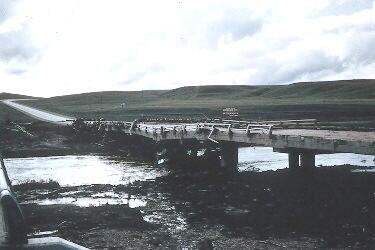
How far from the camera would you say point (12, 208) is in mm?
7617

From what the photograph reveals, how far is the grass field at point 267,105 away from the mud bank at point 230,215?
134 feet

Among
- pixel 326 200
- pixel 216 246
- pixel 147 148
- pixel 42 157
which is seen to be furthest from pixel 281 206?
pixel 42 157

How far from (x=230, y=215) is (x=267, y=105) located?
78594mm

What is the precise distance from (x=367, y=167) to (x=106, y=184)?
606 inches

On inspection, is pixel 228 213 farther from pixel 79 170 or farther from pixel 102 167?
pixel 102 167

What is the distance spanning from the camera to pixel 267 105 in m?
93.2

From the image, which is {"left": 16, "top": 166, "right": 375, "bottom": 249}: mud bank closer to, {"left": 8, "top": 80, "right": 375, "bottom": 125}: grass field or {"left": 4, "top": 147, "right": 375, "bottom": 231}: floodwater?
{"left": 4, "top": 147, "right": 375, "bottom": 231}: floodwater

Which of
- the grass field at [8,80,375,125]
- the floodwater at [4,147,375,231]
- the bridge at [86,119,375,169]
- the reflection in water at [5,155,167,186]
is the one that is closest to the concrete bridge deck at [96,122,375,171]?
the bridge at [86,119,375,169]

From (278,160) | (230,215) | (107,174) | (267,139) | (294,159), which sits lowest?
(230,215)

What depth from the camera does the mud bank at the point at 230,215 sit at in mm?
13613

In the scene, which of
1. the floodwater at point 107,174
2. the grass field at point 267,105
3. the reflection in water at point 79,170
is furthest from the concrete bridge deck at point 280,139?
the grass field at point 267,105

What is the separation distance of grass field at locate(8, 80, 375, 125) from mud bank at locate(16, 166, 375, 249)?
134 feet

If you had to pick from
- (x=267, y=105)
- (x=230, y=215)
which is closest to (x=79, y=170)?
(x=230, y=215)

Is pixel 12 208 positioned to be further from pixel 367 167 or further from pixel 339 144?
pixel 367 167
